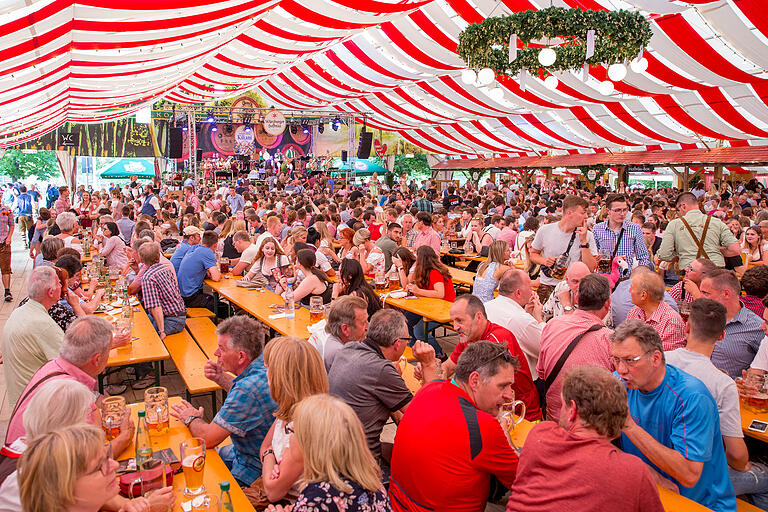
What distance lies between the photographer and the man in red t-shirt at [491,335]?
2.94m

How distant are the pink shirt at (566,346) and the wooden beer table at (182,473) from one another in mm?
1438

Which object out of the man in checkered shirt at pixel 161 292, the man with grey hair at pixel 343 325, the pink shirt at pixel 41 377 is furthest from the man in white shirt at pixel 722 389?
the man in checkered shirt at pixel 161 292

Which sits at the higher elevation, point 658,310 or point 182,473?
point 658,310

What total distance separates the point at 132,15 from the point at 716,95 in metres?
11.6

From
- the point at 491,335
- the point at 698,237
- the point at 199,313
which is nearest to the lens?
the point at 491,335

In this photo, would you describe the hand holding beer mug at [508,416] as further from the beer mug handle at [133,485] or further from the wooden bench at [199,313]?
the wooden bench at [199,313]

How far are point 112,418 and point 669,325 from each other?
9.05ft

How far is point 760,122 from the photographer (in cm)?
1256

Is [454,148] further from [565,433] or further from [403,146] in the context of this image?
[565,433]

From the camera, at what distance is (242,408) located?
244 centimetres

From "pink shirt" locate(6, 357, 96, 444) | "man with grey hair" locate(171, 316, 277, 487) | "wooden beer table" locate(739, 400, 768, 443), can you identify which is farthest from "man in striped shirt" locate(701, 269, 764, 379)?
"pink shirt" locate(6, 357, 96, 444)

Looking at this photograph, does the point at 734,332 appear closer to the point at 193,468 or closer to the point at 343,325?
the point at 343,325

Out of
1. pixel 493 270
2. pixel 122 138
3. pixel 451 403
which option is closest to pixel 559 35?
pixel 493 270

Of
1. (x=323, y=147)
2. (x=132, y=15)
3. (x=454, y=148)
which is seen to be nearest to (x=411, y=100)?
(x=454, y=148)
